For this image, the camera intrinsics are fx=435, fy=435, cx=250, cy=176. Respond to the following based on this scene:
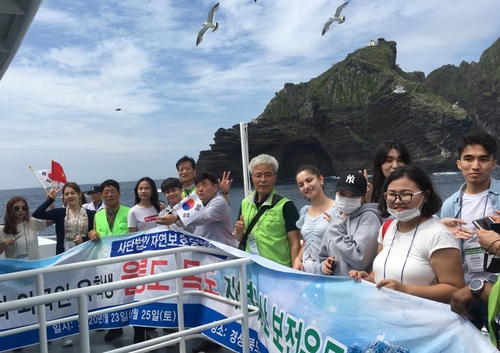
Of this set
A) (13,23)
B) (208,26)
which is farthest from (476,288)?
(208,26)

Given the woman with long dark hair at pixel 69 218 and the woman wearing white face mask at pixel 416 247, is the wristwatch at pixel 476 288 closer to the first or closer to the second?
the woman wearing white face mask at pixel 416 247

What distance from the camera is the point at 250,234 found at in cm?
368

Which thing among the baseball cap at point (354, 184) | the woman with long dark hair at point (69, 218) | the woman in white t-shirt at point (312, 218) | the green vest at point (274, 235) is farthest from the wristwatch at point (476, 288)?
the woman with long dark hair at point (69, 218)

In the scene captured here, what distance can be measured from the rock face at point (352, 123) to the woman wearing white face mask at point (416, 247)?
7588 cm

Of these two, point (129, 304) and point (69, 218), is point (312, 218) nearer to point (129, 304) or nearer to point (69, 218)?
point (129, 304)

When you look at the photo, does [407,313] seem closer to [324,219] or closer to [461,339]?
[461,339]

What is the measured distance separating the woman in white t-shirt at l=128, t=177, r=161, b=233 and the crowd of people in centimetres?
1

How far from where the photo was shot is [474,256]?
2357mm

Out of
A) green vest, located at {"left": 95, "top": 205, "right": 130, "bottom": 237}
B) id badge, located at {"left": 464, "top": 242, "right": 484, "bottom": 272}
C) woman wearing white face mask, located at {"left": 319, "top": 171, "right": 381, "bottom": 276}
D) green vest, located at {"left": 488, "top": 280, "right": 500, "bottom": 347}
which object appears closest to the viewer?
green vest, located at {"left": 488, "top": 280, "right": 500, "bottom": 347}

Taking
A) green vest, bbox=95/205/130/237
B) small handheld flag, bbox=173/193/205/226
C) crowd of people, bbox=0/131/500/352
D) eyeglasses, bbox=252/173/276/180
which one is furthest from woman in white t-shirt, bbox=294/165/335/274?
green vest, bbox=95/205/130/237

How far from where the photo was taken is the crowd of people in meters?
2.06

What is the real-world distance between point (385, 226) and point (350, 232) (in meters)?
0.28

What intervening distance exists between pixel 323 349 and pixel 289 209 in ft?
4.65

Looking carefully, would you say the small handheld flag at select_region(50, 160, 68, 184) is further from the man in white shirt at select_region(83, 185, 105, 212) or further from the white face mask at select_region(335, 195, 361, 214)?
the white face mask at select_region(335, 195, 361, 214)
